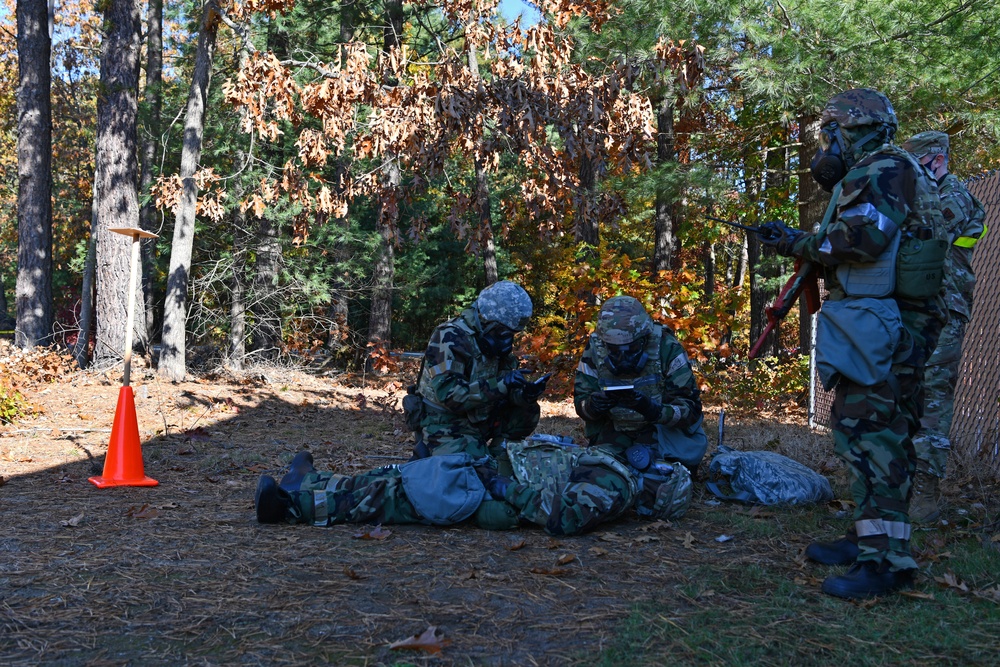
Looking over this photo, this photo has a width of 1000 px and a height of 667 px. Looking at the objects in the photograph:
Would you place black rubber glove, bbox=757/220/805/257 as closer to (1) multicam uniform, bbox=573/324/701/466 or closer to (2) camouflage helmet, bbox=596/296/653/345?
(2) camouflage helmet, bbox=596/296/653/345

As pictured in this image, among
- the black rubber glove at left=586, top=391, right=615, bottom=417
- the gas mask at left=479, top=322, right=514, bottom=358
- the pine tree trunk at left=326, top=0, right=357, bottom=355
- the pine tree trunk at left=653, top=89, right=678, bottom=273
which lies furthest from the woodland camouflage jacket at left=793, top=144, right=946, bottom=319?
the pine tree trunk at left=653, top=89, right=678, bottom=273

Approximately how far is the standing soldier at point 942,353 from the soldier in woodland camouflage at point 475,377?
7.54ft

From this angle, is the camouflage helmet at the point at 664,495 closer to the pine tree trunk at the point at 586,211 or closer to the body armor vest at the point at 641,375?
the body armor vest at the point at 641,375

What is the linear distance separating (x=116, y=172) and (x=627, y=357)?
345 inches

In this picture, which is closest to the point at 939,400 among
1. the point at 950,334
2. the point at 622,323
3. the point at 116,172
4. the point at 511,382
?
the point at 950,334

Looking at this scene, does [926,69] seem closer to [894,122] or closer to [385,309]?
[894,122]

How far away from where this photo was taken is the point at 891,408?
3.30 meters

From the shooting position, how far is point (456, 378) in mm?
Answer: 4918

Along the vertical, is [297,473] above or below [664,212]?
below

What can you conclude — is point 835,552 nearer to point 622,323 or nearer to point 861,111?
point 622,323

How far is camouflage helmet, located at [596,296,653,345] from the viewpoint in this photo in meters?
4.86

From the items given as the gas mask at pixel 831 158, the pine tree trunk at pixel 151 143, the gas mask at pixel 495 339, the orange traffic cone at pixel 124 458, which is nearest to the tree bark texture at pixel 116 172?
the pine tree trunk at pixel 151 143

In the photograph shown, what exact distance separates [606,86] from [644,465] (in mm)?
5929

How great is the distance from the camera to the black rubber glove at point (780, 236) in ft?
12.2
